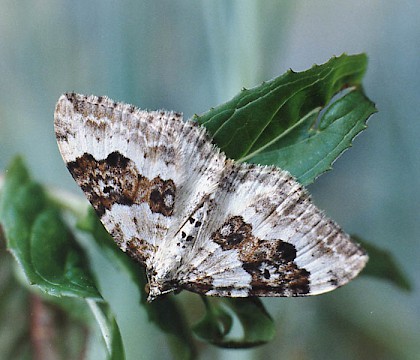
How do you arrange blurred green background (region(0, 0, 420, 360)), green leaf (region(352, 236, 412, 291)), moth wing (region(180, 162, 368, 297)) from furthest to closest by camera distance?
blurred green background (region(0, 0, 420, 360)) → green leaf (region(352, 236, 412, 291)) → moth wing (region(180, 162, 368, 297))

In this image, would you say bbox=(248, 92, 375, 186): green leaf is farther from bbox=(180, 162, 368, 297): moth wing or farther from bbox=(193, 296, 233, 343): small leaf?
bbox=(193, 296, 233, 343): small leaf

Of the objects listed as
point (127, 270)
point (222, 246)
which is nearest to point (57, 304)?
point (127, 270)

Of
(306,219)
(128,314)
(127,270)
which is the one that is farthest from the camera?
(128,314)

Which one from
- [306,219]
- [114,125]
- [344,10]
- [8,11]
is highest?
[8,11]

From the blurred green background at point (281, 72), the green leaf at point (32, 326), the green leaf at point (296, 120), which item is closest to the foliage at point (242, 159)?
the green leaf at point (296, 120)

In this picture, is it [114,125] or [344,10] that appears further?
[344,10]

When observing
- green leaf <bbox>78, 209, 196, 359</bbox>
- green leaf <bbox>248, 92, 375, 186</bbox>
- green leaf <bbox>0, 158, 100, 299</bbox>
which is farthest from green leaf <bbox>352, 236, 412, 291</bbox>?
green leaf <bbox>0, 158, 100, 299</bbox>

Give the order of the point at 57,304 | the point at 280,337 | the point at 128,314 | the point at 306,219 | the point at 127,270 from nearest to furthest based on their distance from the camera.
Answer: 1. the point at 306,219
2. the point at 127,270
3. the point at 57,304
4. the point at 128,314
5. the point at 280,337

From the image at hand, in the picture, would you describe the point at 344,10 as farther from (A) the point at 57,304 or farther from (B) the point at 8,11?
(A) the point at 57,304

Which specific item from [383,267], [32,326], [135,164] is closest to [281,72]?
[383,267]
